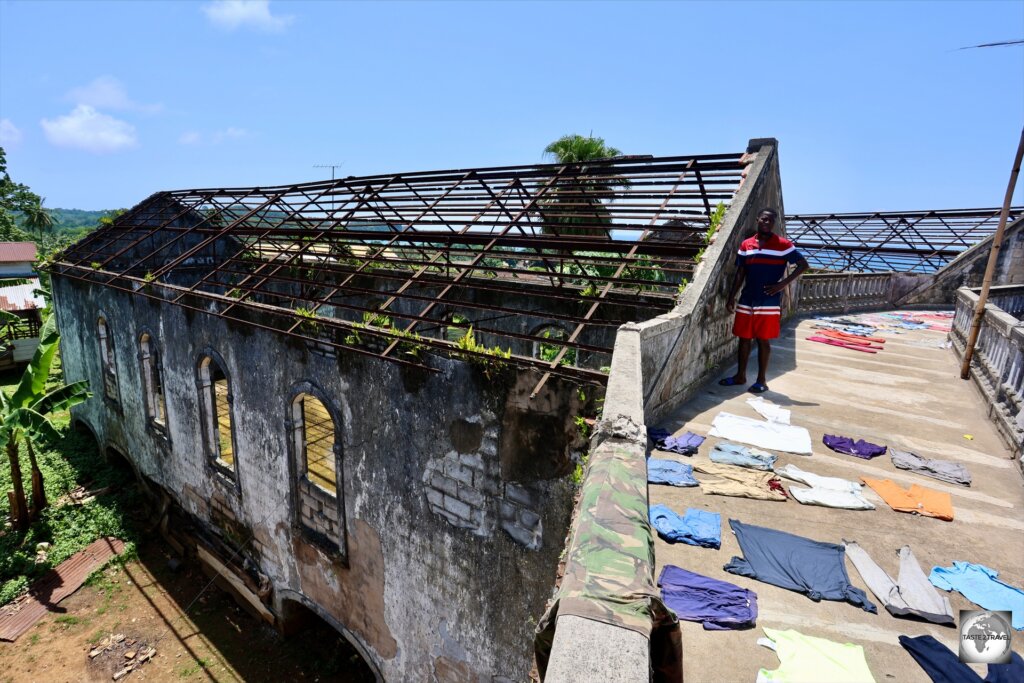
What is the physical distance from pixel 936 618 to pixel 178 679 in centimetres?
1103

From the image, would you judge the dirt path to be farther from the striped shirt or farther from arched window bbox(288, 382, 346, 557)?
the striped shirt

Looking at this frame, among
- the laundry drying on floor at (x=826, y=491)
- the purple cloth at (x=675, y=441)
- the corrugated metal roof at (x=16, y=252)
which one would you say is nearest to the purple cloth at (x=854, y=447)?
the laundry drying on floor at (x=826, y=491)

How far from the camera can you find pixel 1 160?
29.8 m

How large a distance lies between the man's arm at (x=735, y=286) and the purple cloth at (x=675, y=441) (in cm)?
226

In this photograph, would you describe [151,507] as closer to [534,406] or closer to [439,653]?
[439,653]

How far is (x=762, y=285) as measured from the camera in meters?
5.84

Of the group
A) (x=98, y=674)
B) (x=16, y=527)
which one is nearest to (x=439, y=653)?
(x=98, y=674)

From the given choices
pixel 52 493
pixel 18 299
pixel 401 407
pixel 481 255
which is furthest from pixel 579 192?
pixel 18 299

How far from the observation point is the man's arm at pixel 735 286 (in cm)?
603

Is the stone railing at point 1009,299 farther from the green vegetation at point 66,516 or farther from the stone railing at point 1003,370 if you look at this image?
the green vegetation at point 66,516

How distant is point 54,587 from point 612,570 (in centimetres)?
1450

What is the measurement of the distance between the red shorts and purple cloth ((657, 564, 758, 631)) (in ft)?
12.1

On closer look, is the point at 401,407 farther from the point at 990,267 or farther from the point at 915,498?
the point at 990,267

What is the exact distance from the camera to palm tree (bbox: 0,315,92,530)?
10867 millimetres
